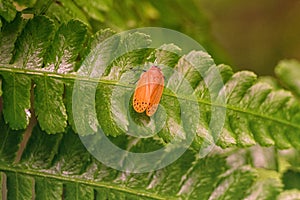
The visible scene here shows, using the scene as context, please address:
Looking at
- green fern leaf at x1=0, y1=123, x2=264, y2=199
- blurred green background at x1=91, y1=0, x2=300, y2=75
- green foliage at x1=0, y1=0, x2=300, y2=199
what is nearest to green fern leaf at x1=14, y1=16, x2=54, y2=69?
green foliage at x1=0, y1=0, x2=300, y2=199

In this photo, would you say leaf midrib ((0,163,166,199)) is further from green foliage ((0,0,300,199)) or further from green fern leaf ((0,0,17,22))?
green fern leaf ((0,0,17,22))

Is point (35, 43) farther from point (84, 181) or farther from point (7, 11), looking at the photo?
point (84, 181)

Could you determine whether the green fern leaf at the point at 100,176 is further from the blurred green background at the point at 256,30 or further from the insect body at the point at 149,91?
the blurred green background at the point at 256,30

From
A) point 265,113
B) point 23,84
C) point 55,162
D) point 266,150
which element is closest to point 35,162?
point 55,162

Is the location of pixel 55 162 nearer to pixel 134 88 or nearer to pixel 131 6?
pixel 134 88

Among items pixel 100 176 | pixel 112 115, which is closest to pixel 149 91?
pixel 112 115

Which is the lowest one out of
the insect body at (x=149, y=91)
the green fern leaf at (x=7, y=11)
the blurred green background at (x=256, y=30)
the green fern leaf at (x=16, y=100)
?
the green fern leaf at (x=16, y=100)

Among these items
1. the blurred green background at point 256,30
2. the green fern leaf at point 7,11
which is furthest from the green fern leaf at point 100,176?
the blurred green background at point 256,30
